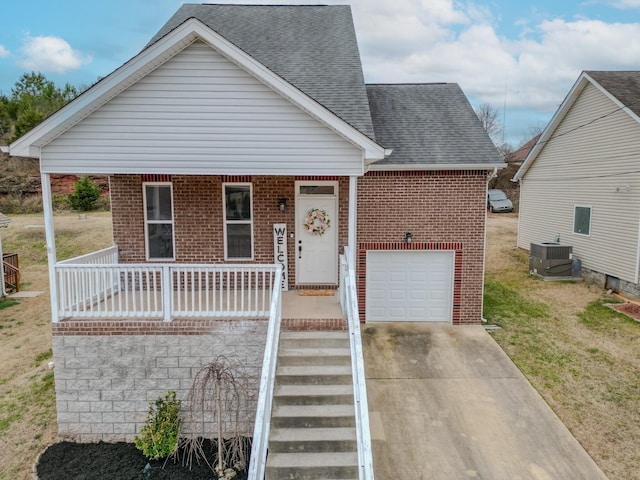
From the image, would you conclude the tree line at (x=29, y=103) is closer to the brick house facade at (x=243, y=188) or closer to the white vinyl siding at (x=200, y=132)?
the brick house facade at (x=243, y=188)

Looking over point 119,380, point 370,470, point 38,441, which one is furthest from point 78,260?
point 370,470

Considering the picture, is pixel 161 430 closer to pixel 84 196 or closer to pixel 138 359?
pixel 138 359

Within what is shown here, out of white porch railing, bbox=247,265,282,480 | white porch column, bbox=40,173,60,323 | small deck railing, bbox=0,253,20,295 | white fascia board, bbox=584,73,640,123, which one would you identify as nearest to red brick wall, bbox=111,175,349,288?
white porch column, bbox=40,173,60,323

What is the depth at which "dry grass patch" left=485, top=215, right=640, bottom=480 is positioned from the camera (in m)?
6.73

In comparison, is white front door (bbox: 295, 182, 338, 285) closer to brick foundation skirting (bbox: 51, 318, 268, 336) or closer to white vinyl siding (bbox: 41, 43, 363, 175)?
white vinyl siding (bbox: 41, 43, 363, 175)

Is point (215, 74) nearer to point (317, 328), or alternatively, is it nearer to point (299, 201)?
point (299, 201)

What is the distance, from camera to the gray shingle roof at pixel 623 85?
13469 mm

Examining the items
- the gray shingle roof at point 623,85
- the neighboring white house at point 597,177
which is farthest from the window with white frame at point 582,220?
the gray shingle roof at point 623,85

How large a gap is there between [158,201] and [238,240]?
200cm

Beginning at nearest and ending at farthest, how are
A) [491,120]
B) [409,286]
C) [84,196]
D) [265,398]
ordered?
1. [265,398]
2. [409,286]
3. [84,196]
4. [491,120]

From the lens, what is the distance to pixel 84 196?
2900 cm

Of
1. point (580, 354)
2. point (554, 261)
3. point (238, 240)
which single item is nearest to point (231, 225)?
point (238, 240)

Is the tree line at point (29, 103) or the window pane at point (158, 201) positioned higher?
the tree line at point (29, 103)

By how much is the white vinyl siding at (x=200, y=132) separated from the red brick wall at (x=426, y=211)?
117 inches
